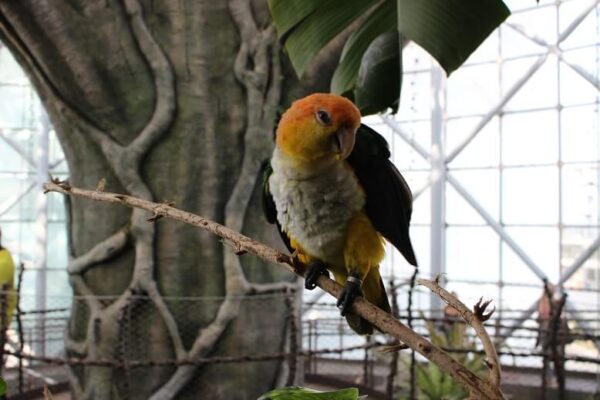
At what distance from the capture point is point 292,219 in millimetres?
706

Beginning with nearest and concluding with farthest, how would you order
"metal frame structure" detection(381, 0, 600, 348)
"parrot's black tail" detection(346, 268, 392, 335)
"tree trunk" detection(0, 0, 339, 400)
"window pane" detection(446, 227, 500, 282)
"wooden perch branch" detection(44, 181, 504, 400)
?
"wooden perch branch" detection(44, 181, 504, 400) < "parrot's black tail" detection(346, 268, 392, 335) < "tree trunk" detection(0, 0, 339, 400) < "metal frame structure" detection(381, 0, 600, 348) < "window pane" detection(446, 227, 500, 282)

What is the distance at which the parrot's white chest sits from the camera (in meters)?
0.66

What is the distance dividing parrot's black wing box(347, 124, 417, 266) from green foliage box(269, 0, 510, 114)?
9 centimetres

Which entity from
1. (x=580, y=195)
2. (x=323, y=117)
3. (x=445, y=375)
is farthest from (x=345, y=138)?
(x=580, y=195)

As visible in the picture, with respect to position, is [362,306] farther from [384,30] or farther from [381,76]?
[384,30]

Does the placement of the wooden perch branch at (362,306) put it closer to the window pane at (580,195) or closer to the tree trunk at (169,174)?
the tree trunk at (169,174)

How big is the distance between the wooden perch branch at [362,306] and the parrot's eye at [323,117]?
127 mm

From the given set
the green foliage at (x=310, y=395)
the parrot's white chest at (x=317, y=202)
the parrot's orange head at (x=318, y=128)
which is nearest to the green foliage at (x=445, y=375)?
the parrot's white chest at (x=317, y=202)

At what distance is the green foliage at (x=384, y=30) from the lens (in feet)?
2.23

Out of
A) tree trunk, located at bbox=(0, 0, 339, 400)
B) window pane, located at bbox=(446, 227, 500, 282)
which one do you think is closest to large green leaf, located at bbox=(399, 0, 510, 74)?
tree trunk, located at bbox=(0, 0, 339, 400)

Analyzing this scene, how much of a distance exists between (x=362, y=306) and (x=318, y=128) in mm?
178

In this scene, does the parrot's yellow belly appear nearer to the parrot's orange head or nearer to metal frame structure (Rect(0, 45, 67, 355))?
the parrot's orange head

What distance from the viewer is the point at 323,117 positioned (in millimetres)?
561

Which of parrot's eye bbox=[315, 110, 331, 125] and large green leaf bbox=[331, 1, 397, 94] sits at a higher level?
large green leaf bbox=[331, 1, 397, 94]
